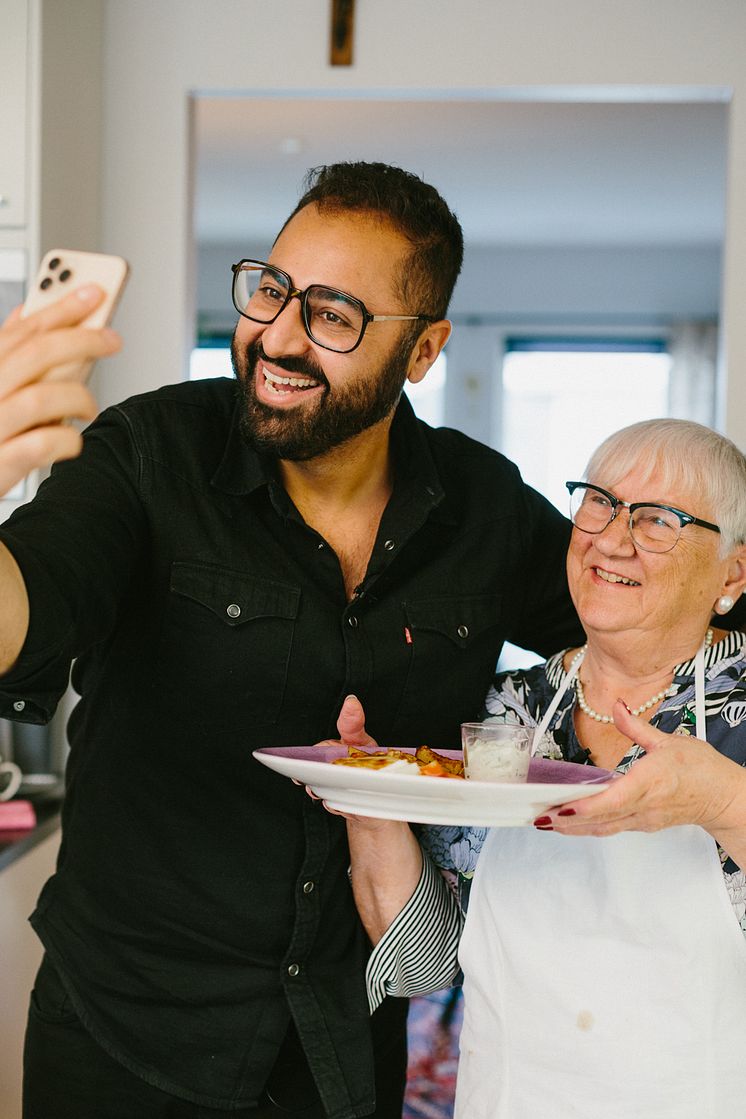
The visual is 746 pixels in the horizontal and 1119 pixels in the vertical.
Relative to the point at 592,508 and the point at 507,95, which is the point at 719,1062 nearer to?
the point at 592,508

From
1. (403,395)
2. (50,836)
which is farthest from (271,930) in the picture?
(50,836)

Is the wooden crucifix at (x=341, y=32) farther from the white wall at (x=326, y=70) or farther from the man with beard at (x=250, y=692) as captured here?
the man with beard at (x=250, y=692)

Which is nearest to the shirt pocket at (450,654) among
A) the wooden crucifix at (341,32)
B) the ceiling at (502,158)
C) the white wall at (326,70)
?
the white wall at (326,70)

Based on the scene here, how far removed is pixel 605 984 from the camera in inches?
57.8

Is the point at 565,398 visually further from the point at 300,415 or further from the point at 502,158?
the point at 300,415

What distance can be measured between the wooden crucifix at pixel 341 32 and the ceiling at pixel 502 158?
195cm

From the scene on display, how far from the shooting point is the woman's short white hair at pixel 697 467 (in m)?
1.57

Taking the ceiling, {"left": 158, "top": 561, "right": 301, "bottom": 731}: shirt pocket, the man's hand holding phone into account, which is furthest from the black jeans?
the ceiling

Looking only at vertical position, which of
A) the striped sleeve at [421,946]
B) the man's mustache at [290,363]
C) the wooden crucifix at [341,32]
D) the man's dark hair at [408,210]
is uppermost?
the wooden crucifix at [341,32]

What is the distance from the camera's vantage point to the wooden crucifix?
121 inches

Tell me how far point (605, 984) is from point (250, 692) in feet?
1.83

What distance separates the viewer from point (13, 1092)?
7.77ft

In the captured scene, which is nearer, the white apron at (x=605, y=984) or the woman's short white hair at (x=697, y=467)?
the white apron at (x=605, y=984)

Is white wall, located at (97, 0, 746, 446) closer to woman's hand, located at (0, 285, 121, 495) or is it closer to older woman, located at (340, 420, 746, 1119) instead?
older woman, located at (340, 420, 746, 1119)
